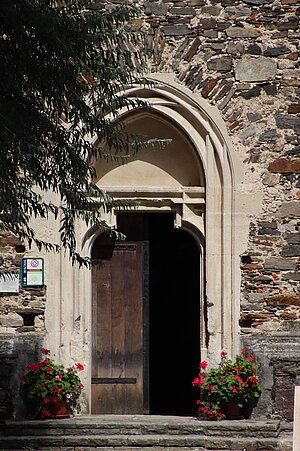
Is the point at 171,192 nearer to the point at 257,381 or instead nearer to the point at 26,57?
the point at 257,381

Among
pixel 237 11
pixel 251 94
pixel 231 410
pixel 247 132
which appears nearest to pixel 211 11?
pixel 237 11

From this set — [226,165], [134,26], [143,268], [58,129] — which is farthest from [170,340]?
[58,129]

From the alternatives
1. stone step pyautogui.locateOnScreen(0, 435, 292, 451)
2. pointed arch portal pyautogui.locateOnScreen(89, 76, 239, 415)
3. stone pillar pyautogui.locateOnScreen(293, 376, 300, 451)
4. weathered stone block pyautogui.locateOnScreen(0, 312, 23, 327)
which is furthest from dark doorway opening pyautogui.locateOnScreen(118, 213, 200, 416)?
stone pillar pyautogui.locateOnScreen(293, 376, 300, 451)

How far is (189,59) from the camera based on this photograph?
455 inches

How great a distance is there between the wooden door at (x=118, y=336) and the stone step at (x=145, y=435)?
37.2 inches

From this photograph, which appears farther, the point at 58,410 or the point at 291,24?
the point at 291,24

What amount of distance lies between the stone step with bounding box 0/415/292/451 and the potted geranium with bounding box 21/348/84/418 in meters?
0.19

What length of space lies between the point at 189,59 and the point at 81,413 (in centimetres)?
380

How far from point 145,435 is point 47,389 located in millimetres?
1069

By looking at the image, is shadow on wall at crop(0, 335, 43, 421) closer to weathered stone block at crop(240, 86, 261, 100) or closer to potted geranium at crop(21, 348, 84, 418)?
potted geranium at crop(21, 348, 84, 418)

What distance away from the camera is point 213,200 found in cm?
1159

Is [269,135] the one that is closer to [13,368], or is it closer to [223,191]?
[223,191]

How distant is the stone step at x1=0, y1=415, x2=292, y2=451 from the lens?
1070 cm

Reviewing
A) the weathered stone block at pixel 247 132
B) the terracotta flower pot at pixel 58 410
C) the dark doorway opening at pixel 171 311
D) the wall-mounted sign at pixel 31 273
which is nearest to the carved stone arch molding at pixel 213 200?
the weathered stone block at pixel 247 132
